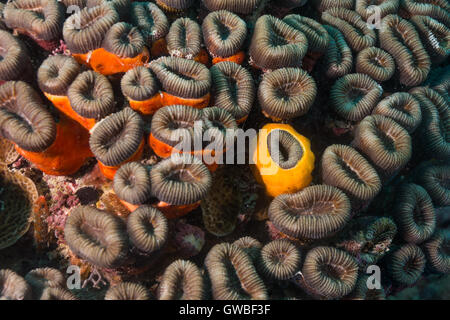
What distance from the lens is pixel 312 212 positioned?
274 cm

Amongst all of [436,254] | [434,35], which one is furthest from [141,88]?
[434,35]

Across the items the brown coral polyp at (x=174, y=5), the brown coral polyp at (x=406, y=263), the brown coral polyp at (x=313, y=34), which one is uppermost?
the brown coral polyp at (x=174, y=5)

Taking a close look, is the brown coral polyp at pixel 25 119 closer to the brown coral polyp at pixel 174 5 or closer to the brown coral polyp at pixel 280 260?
the brown coral polyp at pixel 174 5

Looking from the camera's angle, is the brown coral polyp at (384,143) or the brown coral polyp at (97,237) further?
the brown coral polyp at (384,143)

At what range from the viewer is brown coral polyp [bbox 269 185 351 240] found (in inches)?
101

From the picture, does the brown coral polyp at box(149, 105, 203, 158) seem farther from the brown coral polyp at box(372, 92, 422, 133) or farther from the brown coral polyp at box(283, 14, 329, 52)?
the brown coral polyp at box(372, 92, 422, 133)

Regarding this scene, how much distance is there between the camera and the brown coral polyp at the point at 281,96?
2.87m

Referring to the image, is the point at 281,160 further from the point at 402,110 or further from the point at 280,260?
the point at 402,110

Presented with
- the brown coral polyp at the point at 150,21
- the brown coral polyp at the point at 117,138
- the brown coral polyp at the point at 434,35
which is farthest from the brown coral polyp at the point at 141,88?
the brown coral polyp at the point at 434,35

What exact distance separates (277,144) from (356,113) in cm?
106

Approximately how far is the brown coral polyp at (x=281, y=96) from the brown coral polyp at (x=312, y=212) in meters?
0.68

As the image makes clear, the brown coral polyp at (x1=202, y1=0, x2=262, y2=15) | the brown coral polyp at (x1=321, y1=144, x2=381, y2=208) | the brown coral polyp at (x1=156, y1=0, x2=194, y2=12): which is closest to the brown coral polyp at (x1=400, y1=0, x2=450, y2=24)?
the brown coral polyp at (x1=202, y1=0, x2=262, y2=15)

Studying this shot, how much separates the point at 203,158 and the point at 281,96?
3.07ft

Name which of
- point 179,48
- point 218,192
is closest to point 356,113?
Answer: point 218,192
